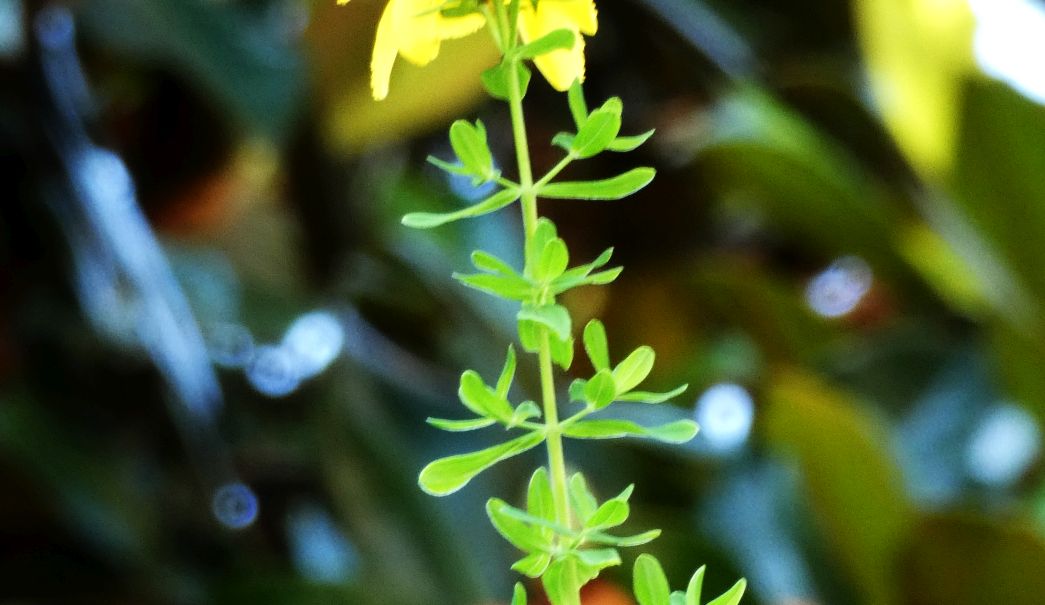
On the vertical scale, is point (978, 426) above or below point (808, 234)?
below

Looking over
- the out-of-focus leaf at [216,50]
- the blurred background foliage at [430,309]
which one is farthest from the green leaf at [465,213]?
the out-of-focus leaf at [216,50]

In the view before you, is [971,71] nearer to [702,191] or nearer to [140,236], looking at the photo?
[702,191]

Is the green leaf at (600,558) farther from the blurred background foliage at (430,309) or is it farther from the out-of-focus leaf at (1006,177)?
the out-of-focus leaf at (1006,177)

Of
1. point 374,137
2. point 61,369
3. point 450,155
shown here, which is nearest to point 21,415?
point 61,369

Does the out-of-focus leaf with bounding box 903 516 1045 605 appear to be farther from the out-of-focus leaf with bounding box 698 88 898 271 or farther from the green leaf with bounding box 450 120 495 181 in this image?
the green leaf with bounding box 450 120 495 181

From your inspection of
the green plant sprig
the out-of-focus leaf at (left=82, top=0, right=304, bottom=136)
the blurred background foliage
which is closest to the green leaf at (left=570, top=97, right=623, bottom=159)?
the green plant sprig

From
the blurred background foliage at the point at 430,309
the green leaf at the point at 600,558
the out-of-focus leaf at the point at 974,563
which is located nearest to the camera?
the green leaf at the point at 600,558

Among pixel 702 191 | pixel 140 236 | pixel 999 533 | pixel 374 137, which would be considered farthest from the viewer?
pixel 702 191
